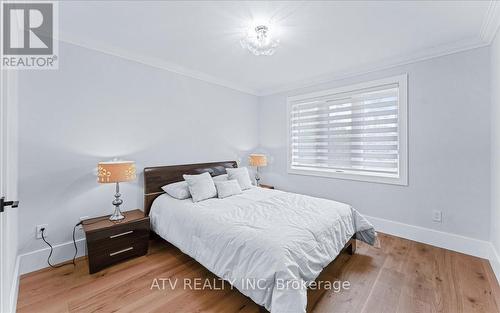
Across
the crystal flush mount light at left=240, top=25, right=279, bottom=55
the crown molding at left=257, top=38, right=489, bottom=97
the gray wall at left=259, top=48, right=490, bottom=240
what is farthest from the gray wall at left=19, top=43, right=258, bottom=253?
the gray wall at left=259, top=48, right=490, bottom=240

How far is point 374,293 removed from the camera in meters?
1.83

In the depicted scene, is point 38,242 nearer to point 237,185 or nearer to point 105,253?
point 105,253

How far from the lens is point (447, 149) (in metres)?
2.58

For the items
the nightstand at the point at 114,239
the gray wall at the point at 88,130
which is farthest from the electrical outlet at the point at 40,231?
the nightstand at the point at 114,239

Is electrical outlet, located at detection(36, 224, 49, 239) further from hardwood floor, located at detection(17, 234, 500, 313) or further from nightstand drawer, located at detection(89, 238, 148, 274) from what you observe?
nightstand drawer, located at detection(89, 238, 148, 274)

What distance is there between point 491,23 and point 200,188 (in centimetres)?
352

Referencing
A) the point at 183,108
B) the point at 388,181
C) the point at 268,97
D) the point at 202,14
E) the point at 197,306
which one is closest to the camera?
the point at 197,306

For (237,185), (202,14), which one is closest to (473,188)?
(237,185)

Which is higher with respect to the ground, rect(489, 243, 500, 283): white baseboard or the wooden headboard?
the wooden headboard

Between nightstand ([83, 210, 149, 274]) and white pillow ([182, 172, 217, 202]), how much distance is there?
0.62 meters

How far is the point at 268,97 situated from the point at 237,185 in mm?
2285

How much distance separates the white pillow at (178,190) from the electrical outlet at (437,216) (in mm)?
3156

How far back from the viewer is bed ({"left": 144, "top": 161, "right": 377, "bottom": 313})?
4.75 feet

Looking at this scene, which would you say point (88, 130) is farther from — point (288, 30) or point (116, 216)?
point (288, 30)
